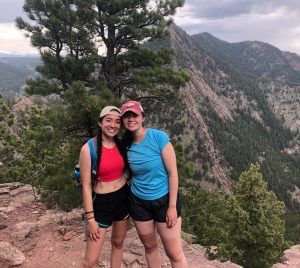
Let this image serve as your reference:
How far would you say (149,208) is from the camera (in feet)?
16.2

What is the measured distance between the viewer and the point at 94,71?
41.2 feet

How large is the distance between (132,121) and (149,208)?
1.22 m

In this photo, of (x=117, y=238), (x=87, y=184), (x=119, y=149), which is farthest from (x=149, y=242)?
(x=119, y=149)

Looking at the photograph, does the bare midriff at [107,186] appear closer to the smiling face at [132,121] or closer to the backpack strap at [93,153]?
the backpack strap at [93,153]

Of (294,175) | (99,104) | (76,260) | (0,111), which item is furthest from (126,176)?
(294,175)

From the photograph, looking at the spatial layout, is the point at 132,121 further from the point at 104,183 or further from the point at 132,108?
the point at 104,183

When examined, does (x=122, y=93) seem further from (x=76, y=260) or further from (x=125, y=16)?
(x=76, y=260)

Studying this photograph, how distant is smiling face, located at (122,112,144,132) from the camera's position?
4809mm

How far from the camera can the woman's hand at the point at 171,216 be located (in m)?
4.87

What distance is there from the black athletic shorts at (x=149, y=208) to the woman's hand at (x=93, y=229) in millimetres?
535

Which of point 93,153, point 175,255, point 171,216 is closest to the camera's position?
point 93,153

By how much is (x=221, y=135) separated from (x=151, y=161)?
633ft

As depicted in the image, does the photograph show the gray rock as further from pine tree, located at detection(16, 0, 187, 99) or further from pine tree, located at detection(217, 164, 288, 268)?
pine tree, located at detection(217, 164, 288, 268)

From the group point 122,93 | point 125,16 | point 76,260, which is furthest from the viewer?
point 122,93
